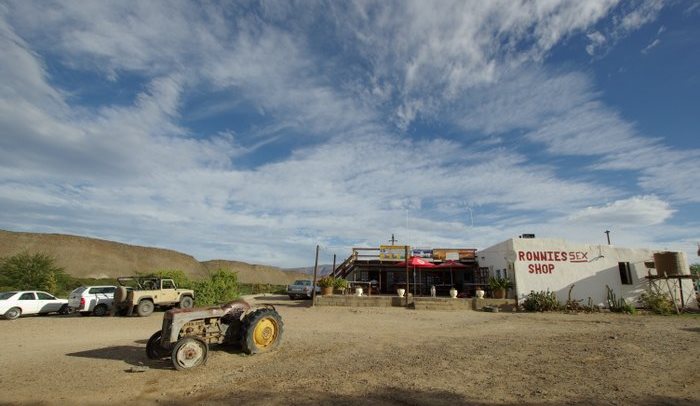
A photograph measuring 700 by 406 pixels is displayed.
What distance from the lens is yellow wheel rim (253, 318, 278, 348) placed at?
28.2 feet

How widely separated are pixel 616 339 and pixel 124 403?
1146cm

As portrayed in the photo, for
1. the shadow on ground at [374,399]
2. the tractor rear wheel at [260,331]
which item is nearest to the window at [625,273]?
the shadow on ground at [374,399]

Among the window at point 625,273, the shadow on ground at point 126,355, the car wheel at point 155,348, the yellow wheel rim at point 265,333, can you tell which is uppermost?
the window at point 625,273

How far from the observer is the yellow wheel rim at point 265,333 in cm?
860

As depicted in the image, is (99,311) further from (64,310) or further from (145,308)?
(145,308)

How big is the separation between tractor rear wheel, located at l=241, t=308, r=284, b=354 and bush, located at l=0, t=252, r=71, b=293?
81.0 ft

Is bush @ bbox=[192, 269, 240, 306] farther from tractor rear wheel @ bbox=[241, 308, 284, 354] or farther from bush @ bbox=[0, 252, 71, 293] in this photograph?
tractor rear wheel @ bbox=[241, 308, 284, 354]

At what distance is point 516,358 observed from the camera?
8.09 m

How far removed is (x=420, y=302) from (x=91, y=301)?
15.8 m

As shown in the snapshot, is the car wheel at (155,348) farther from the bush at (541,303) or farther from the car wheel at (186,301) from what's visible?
the bush at (541,303)

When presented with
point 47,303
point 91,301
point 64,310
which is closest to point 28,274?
point 64,310

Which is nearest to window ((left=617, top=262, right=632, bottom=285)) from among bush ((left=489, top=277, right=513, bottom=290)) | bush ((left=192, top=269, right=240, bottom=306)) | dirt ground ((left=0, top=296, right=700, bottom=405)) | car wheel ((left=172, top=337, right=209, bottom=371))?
bush ((left=489, top=277, right=513, bottom=290))

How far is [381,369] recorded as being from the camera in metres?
7.18

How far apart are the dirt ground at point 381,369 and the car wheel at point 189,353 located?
0.58 feet
